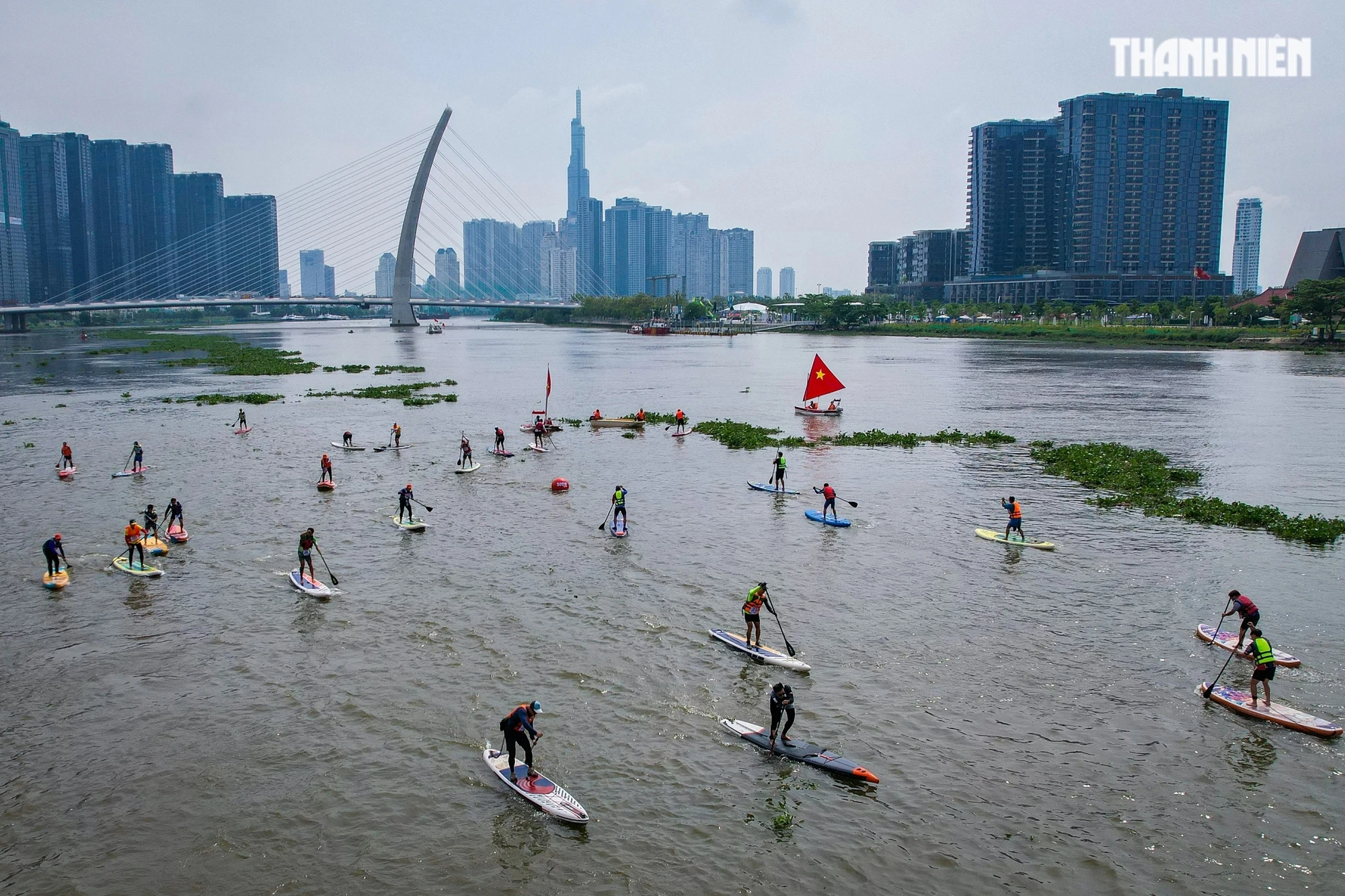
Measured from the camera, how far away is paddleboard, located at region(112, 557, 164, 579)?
27469mm

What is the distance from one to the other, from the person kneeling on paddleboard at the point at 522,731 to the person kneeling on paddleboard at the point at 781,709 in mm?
4445

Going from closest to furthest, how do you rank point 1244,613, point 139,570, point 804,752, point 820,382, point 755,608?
point 804,752
point 1244,613
point 755,608
point 139,570
point 820,382

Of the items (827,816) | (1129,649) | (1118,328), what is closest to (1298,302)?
(1118,328)

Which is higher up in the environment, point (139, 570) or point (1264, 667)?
point (1264, 667)

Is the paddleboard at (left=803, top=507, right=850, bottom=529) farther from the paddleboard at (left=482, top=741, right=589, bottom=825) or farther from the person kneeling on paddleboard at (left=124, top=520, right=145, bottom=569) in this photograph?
the person kneeling on paddleboard at (left=124, top=520, right=145, bottom=569)

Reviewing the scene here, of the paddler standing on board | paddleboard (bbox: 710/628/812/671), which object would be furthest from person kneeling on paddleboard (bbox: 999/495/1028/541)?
the paddler standing on board

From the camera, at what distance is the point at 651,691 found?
1992cm

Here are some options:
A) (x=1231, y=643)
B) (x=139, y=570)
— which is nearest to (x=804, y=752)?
(x=1231, y=643)

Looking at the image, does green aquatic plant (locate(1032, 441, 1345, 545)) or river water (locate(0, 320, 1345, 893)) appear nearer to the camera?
river water (locate(0, 320, 1345, 893))

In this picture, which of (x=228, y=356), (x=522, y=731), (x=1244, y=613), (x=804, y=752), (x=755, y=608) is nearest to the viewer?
(x=522, y=731)

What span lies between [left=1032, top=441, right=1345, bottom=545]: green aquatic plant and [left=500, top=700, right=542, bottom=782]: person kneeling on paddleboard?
2890 centimetres

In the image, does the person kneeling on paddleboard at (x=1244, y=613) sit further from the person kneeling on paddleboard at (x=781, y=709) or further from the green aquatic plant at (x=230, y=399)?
the green aquatic plant at (x=230, y=399)

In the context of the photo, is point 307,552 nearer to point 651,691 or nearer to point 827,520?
point 651,691

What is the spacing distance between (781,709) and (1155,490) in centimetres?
2932
